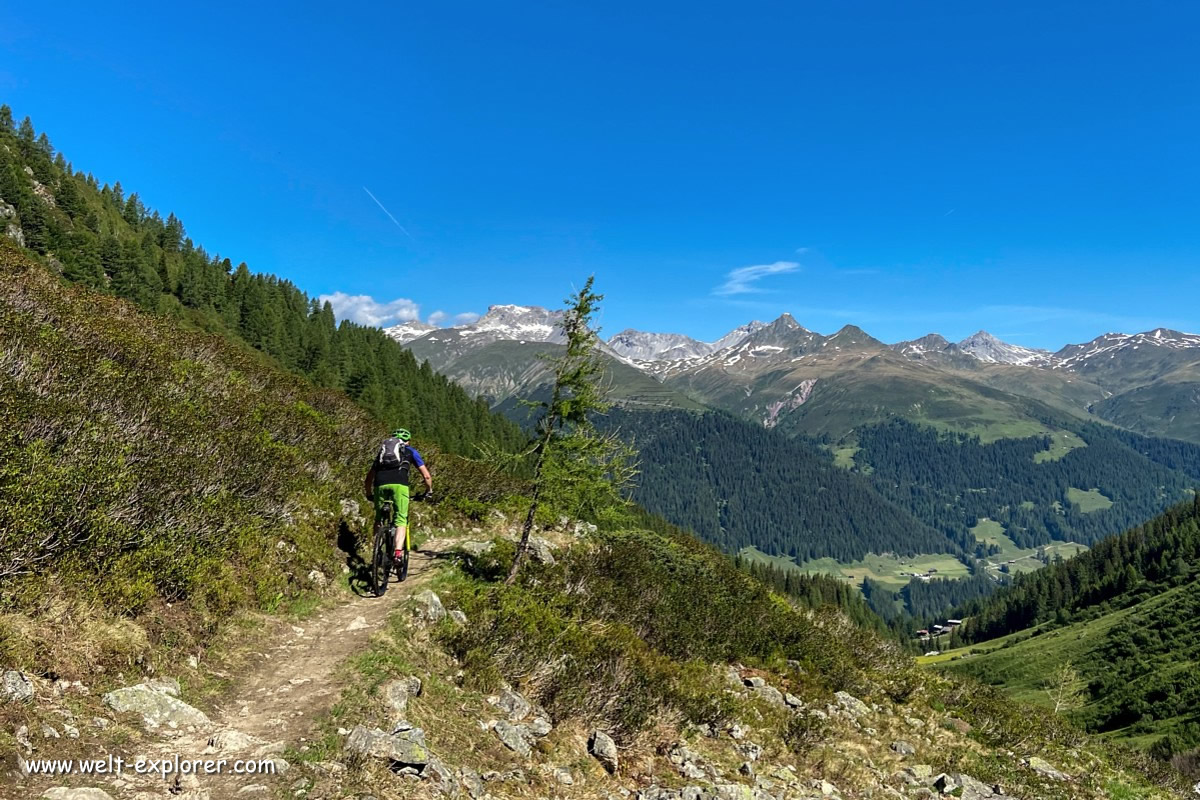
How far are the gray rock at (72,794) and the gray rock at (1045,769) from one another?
2202cm

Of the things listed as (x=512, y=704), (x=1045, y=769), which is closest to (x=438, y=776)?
(x=512, y=704)

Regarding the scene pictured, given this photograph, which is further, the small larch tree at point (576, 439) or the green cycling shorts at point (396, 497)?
the small larch tree at point (576, 439)

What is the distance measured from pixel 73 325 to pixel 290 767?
16.0 m

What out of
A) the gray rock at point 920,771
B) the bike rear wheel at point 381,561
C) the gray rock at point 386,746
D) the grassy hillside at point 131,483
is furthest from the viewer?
the gray rock at point 920,771

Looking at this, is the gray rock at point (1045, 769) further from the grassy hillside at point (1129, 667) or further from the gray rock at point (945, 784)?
the grassy hillside at point (1129, 667)

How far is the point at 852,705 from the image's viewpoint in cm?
1884

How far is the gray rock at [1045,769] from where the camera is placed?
17.4 meters

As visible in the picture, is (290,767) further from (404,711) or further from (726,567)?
(726,567)

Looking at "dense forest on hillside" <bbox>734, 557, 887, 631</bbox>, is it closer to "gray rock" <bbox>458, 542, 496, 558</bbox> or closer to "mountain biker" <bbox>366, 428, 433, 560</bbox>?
"gray rock" <bbox>458, 542, 496, 558</bbox>

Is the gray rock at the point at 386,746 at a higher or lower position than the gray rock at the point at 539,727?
higher

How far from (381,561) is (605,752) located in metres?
6.92

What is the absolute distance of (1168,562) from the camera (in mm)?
138125

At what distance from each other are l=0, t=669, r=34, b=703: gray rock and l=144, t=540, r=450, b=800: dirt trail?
1.42 m

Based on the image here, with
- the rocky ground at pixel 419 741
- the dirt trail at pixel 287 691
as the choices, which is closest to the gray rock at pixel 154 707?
the rocky ground at pixel 419 741
